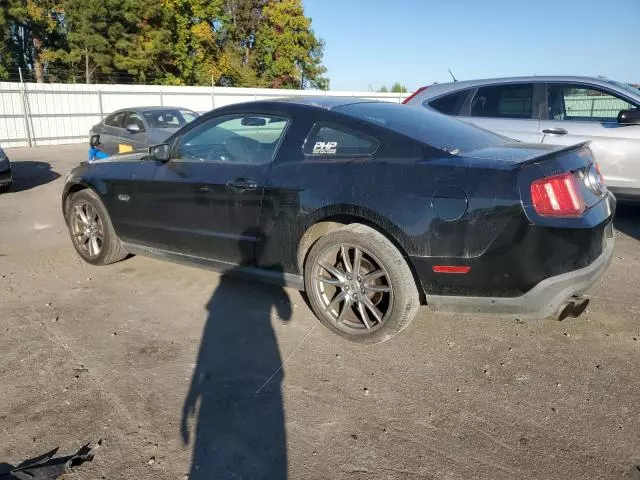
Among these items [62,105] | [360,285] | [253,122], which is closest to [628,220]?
[360,285]

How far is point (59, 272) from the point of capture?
4.94 meters

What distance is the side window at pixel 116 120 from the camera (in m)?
11.8

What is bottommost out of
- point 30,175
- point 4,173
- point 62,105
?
point 30,175

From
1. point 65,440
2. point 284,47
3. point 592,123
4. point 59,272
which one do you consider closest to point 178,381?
point 65,440

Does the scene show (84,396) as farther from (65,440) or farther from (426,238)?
(426,238)

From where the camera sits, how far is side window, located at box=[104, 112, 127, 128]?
11805 mm

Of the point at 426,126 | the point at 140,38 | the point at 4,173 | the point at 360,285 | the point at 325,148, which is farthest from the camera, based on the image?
the point at 140,38

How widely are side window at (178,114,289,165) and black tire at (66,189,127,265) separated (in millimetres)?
1121

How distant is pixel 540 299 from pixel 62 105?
20991 mm

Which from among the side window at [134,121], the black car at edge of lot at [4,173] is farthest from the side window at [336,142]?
the side window at [134,121]

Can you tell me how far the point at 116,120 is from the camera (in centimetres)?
1202

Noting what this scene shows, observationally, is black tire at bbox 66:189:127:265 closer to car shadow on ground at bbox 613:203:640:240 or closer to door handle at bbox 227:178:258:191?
door handle at bbox 227:178:258:191

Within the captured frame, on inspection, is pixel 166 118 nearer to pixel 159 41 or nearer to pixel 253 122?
pixel 253 122

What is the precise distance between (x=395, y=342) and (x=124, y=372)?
169 centimetres
